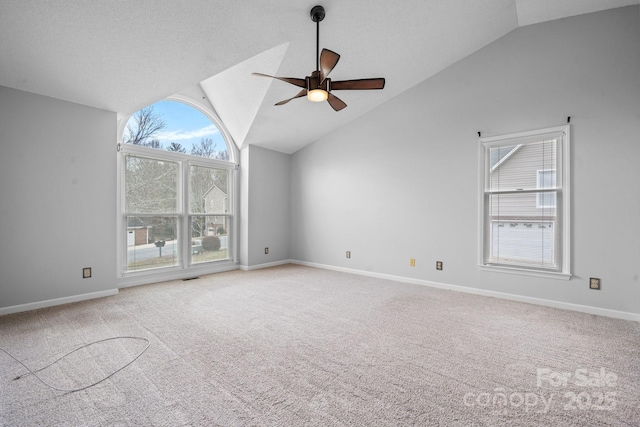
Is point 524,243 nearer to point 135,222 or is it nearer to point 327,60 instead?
point 327,60

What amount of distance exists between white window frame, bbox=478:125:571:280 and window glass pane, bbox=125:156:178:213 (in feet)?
15.3

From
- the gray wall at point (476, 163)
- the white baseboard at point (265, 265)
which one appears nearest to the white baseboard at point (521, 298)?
the gray wall at point (476, 163)

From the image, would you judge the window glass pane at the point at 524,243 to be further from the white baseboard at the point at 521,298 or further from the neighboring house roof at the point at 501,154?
the neighboring house roof at the point at 501,154

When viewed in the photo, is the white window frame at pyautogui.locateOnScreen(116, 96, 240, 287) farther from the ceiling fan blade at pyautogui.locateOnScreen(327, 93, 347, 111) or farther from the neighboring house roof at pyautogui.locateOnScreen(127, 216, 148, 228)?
the ceiling fan blade at pyautogui.locateOnScreen(327, 93, 347, 111)

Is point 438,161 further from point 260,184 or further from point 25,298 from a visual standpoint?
point 25,298

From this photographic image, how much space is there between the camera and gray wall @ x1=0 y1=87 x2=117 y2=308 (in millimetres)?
3168

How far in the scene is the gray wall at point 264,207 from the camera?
562 cm

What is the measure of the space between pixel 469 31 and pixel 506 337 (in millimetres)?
3551

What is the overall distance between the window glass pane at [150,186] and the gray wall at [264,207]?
127cm

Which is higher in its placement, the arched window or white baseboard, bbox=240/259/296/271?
the arched window

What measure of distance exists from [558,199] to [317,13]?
11.5ft

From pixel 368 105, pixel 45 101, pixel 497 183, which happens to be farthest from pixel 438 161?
pixel 45 101

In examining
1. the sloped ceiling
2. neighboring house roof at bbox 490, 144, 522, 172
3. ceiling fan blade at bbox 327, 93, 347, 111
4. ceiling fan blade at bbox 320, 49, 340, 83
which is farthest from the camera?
neighboring house roof at bbox 490, 144, 522, 172

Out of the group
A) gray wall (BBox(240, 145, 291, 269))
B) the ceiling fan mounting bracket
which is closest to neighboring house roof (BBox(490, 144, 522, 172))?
the ceiling fan mounting bracket
